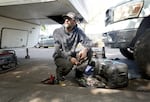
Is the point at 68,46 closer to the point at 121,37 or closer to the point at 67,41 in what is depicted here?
the point at 67,41

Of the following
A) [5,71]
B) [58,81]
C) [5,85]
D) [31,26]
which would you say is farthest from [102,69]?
[31,26]

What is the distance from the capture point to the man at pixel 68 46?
3.16 meters

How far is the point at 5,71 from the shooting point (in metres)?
4.19

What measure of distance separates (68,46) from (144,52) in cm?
131

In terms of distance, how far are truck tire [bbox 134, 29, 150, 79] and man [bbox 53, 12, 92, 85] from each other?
0.85 metres

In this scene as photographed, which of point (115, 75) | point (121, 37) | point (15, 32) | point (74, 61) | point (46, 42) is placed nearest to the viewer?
point (115, 75)

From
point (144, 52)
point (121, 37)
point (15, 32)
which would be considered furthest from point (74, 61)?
point (15, 32)

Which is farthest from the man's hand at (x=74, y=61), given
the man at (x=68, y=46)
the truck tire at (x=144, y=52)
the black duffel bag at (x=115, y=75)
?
the truck tire at (x=144, y=52)

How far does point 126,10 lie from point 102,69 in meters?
1.22

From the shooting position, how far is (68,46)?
333 cm

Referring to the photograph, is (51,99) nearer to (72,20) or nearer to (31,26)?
(72,20)

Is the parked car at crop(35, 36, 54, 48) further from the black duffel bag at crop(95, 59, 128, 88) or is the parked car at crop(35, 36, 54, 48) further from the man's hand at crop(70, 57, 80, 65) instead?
the black duffel bag at crop(95, 59, 128, 88)

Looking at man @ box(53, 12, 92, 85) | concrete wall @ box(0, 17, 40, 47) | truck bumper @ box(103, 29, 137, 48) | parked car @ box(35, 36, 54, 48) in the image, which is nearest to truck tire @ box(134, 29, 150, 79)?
truck bumper @ box(103, 29, 137, 48)

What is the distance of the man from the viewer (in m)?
3.16
